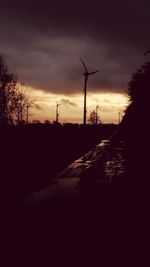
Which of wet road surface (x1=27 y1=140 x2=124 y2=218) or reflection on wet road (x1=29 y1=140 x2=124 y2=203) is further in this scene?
reflection on wet road (x1=29 y1=140 x2=124 y2=203)

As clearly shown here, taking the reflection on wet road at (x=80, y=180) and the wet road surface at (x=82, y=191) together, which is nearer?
the wet road surface at (x=82, y=191)

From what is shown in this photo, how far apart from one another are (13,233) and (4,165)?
1454 centimetres

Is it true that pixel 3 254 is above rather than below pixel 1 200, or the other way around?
above

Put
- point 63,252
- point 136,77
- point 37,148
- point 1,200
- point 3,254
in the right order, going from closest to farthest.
A: point 63,252 → point 3,254 → point 1,200 → point 136,77 → point 37,148

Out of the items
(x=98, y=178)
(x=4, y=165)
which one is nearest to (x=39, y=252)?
(x=98, y=178)

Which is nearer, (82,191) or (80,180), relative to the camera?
(82,191)

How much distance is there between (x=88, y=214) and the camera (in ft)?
15.7

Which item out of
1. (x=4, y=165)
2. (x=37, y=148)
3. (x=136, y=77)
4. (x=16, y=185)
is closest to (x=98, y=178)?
(x=16, y=185)

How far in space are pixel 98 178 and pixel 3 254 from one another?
3.96 metres

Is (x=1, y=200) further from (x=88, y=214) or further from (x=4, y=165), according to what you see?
(x=4, y=165)

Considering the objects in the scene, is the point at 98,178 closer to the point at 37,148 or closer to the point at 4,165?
the point at 4,165

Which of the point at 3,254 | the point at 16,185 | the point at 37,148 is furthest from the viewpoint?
the point at 37,148

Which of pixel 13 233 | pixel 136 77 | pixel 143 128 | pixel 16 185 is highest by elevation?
pixel 136 77

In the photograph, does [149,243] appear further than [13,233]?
No
